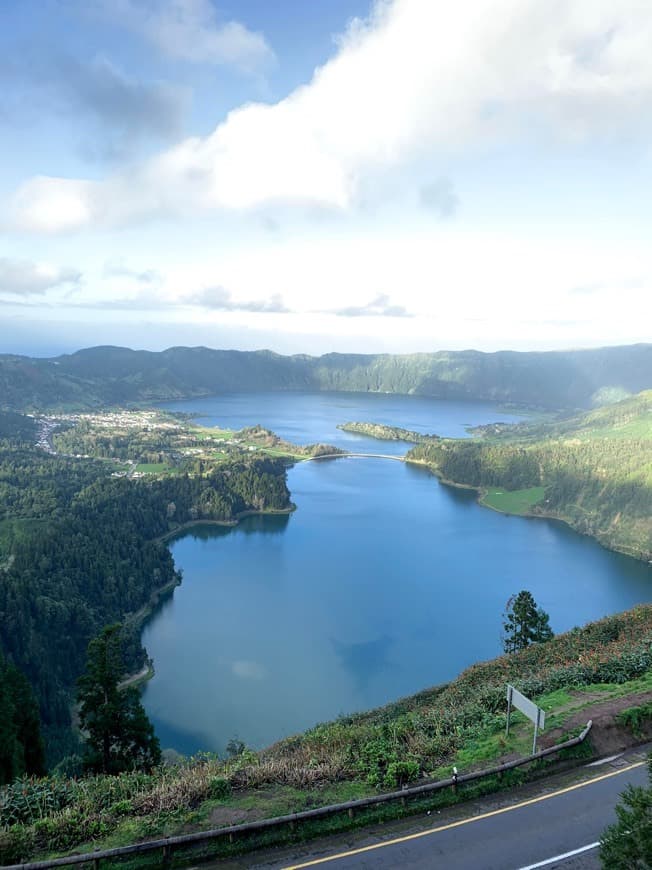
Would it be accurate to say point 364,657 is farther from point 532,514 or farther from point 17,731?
point 532,514

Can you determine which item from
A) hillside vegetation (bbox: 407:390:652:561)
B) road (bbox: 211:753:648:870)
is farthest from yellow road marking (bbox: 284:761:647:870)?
hillside vegetation (bbox: 407:390:652:561)

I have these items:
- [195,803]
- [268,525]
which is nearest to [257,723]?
[195,803]

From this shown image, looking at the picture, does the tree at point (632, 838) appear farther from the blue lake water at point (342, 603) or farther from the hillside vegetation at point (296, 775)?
the blue lake water at point (342, 603)

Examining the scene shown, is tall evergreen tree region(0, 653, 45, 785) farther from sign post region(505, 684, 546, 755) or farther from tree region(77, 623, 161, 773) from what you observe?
sign post region(505, 684, 546, 755)

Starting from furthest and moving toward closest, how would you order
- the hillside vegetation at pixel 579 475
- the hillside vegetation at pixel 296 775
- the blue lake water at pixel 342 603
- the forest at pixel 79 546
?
the hillside vegetation at pixel 579 475
the forest at pixel 79 546
the blue lake water at pixel 342 603
the hillside vegetation at pixel 296 775

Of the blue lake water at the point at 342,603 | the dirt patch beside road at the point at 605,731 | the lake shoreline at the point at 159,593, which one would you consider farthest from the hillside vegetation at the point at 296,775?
the lake shoreline at the point at 159,593
